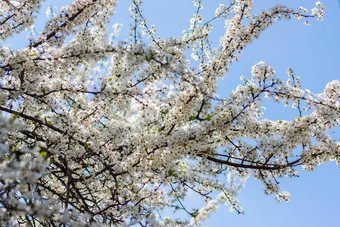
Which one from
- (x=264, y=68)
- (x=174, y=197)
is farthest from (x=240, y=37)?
(x=174, y=197)

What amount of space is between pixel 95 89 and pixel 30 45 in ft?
3.77

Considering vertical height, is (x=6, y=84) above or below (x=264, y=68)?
above

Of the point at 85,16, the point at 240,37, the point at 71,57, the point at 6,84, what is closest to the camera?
the point at 71,57

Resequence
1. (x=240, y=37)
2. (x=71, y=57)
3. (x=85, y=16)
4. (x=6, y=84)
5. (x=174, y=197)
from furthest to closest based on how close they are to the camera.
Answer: (x=174, y=197)
(x=240, y=37)
(x=85, y=16)
(x=6, y=84)
(x=71, y=57)

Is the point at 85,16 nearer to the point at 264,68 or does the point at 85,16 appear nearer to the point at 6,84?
the point at 6,84

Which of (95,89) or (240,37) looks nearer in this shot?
(95,89)

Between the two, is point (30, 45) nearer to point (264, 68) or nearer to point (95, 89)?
point (95, 89)

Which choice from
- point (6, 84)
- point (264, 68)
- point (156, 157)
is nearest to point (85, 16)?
point (6, 84)

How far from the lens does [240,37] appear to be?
6375 millimetres

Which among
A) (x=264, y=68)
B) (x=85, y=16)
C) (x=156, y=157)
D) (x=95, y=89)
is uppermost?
(x=85, y=16)

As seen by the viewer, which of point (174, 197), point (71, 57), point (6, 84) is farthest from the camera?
point (174, 197)

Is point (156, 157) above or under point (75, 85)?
under

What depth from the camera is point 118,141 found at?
212 inches

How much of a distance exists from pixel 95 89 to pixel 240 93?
231cm
